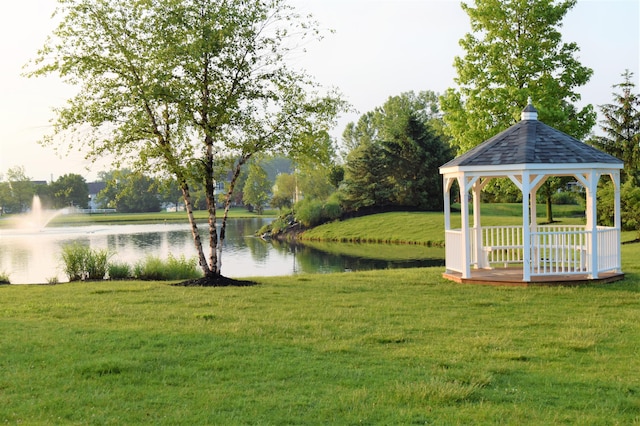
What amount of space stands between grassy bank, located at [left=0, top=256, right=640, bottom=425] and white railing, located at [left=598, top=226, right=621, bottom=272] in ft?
5.22

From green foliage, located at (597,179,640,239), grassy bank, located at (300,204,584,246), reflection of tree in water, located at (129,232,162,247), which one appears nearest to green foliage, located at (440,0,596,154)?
green foliage, located at (597,179,640,239)

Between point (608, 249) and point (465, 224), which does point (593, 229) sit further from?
point (465, 224)

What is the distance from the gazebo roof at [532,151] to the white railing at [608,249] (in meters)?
1.57

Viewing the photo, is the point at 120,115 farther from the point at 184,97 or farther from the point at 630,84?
the point at 630,84

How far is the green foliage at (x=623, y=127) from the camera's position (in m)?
38.0

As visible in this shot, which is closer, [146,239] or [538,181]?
[538,181]

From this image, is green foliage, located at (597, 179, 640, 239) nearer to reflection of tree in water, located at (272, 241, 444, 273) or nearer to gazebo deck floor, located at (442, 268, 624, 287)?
reflection of tree in water, located at (272, 241, 444, 273)

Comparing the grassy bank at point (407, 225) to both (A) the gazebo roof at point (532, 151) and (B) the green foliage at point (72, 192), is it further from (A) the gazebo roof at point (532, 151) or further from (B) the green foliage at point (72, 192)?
(B) the green foliage at point (72, 192)

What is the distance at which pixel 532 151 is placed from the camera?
14820 mm

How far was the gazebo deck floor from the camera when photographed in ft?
48.8

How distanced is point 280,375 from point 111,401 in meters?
1.84

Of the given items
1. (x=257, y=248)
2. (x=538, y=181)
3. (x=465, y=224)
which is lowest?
(x=257, y=248)

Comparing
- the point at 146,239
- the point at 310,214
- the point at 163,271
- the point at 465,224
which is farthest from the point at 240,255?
the point at 465,224

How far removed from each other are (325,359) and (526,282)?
796 centimetres
